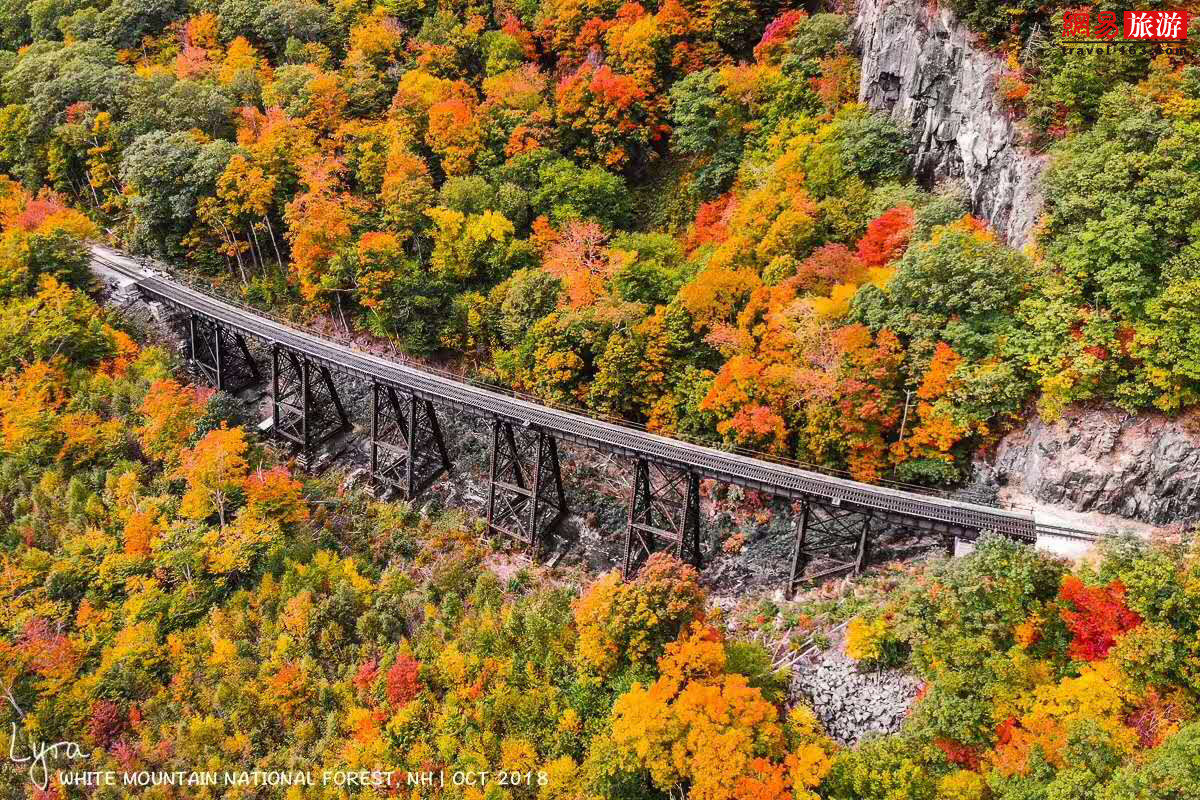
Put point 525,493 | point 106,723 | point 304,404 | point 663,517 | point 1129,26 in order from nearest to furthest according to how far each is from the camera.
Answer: point 1129,26 → point 106,723 → point 663,517 → point 525,493 → point 304,404

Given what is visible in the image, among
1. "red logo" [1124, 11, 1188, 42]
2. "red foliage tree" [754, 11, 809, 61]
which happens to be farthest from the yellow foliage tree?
"red logo" [1124, 11, 1188, 42]

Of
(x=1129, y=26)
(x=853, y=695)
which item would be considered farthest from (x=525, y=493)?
(x=1129, y=26)

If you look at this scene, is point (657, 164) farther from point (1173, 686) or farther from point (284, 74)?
point (1173, 686)

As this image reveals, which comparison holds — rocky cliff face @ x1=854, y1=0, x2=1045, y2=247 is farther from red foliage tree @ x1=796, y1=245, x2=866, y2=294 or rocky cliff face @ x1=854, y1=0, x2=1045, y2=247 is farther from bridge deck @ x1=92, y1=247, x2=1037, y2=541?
bridge deck @ x1=92, y1=247, x2=1037, y2=541

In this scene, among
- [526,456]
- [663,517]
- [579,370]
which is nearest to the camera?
[663,517]

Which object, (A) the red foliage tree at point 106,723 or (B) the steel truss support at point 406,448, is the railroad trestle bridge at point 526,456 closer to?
(B) the steel truss support at point 406,448

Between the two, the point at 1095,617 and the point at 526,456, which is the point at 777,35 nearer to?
the point at 526,456
